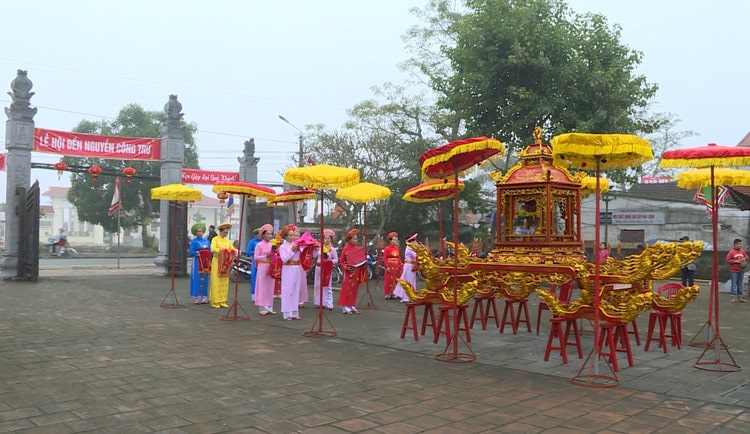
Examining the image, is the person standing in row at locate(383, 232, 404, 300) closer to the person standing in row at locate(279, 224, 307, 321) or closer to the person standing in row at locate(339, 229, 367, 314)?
the person standing in row at locate(339, 229, 367, 314)

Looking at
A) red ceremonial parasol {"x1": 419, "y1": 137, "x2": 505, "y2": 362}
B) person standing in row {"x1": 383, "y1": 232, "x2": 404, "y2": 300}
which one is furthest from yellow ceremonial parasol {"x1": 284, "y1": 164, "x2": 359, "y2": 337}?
person standing in row {"x1": 383, "y1": 232, "x2": 404, "y2": 300}

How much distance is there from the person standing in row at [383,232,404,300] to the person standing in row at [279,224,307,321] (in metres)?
2.53

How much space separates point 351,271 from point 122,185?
29875mm

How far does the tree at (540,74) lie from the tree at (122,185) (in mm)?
24246

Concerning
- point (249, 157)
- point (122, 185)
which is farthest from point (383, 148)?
point (122, 185)

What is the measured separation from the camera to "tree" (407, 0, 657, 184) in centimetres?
1486

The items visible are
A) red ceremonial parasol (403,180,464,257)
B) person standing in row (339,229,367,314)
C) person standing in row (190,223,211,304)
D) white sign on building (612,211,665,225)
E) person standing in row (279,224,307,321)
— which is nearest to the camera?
person standing in row (279,224,307,321)

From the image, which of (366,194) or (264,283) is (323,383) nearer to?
(264,283)

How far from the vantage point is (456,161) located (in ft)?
22.3

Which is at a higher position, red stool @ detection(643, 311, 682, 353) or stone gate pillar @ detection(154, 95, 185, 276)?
stone gate pillar @ detection(154, 95, 185, 276)

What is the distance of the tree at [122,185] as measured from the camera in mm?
36125

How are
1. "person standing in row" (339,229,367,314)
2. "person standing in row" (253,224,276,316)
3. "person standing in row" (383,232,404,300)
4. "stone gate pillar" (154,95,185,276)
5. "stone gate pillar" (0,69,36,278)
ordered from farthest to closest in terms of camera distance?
1. "stone gate pillar" (154,95,185,276)
2. "stone gate pillar" (0,69,36,278)
3. "person standing in row" (383,232,404,300)
4. "person standing in row" (339,229,367,314)
5. "person standing in row" (253,224,276,316)

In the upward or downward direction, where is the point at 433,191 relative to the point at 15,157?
downward

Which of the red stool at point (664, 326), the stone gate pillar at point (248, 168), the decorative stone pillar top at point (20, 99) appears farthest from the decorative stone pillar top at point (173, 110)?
the red stool at point (664, 326)
